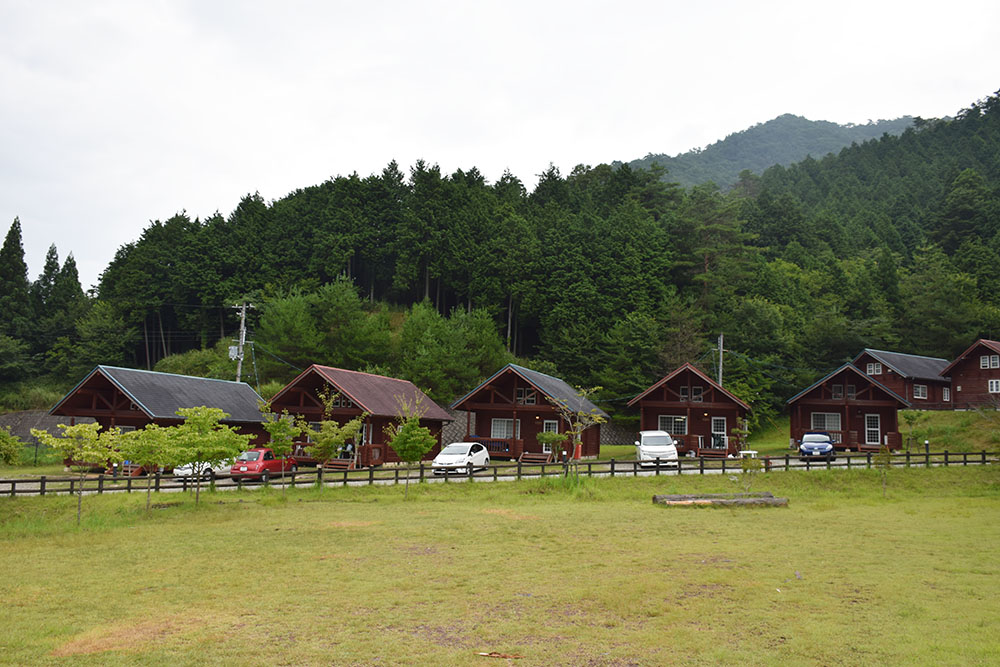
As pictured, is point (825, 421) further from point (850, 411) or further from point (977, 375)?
point (977, 375)

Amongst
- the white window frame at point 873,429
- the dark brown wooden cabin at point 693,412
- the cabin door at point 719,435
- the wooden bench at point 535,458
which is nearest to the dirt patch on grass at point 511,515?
the wooden bench at point 535,458

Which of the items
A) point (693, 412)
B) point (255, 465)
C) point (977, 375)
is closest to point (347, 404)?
point (255, 465)

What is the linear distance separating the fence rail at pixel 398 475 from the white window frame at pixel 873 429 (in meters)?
7.72

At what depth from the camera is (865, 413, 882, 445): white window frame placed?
3981cm

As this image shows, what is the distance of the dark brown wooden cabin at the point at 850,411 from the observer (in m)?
39.2

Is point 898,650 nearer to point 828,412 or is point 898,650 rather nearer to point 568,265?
point 828,412

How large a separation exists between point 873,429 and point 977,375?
1265 centimetres

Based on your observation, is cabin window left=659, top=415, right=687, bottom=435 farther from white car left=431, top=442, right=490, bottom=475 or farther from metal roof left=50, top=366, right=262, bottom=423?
metal roof left=50, top=366, right=262, bottom=423

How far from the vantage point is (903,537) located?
16172 mm

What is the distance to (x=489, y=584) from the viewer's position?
11.2 metres

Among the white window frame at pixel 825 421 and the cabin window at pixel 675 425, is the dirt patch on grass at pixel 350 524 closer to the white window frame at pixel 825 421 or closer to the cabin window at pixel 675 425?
the cabin window at pixel 675 425

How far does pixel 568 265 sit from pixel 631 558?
44.6 metres

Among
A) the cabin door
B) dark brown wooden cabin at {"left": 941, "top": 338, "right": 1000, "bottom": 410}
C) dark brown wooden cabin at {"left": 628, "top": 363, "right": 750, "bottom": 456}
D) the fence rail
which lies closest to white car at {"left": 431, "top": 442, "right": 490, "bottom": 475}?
the fence rail

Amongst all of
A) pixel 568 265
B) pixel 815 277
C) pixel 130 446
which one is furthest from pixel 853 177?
pixel 130 446
